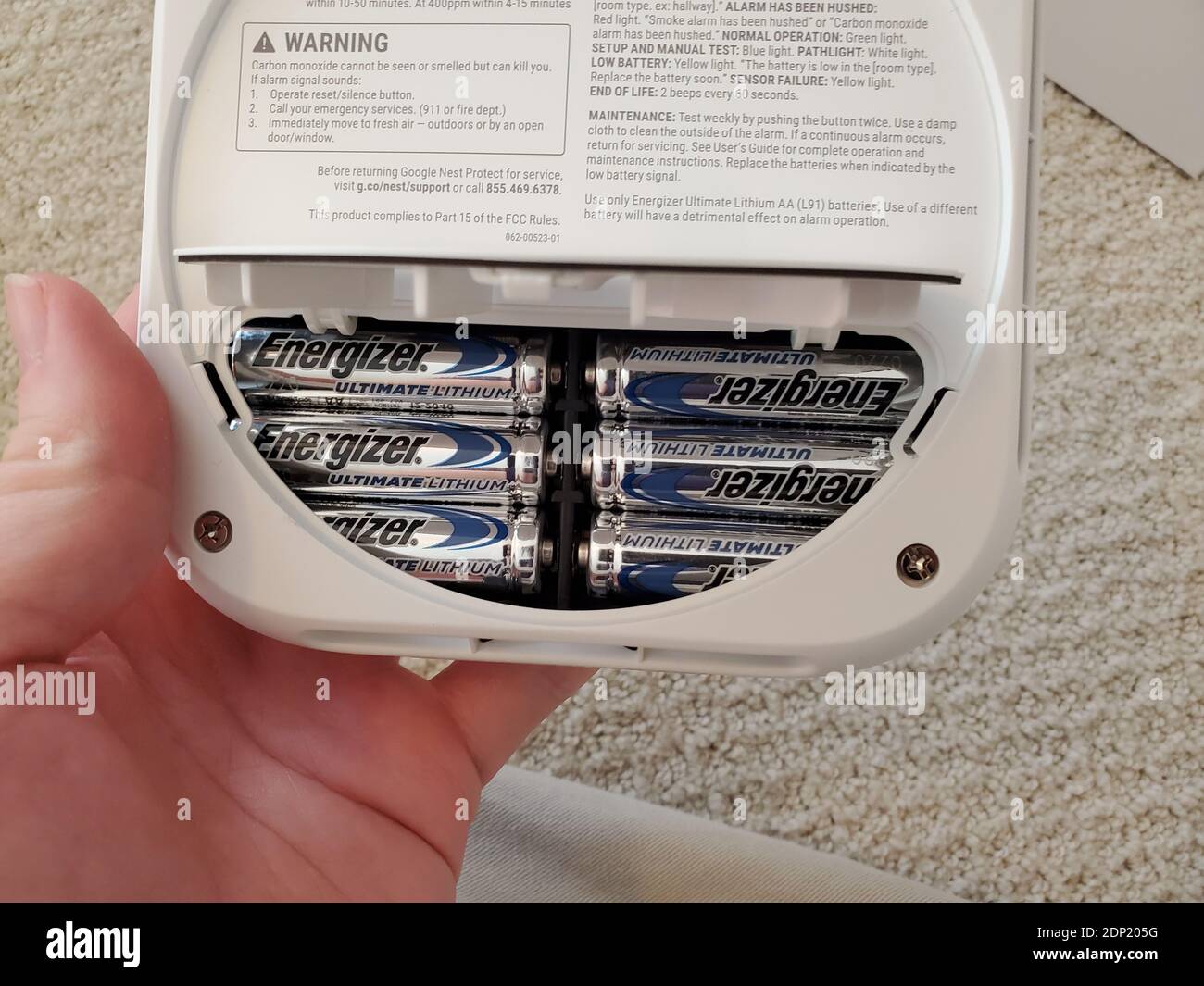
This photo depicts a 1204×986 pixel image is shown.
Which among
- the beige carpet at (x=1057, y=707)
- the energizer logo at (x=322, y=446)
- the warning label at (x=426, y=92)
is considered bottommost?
the beige carpet at (x=1057, y=707)

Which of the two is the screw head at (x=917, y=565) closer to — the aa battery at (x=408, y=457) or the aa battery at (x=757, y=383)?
the aa battery at (x=757, y=383)

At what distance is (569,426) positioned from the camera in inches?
28.7

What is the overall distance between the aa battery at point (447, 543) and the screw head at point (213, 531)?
61 millimetres

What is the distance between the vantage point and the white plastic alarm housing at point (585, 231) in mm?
640

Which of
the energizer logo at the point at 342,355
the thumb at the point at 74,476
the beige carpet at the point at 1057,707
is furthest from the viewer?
the beige carpet at the point at 1057,707

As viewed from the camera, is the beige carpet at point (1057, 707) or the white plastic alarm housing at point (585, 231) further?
the beige carpet at point (1057, 707)

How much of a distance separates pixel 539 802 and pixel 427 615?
43 centimetres

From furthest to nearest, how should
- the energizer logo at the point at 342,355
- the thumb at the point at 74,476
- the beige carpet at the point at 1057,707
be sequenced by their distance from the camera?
the beige carpet at the point at 1057,707, the energizer logo at the point at 342,355, the thumb at the point at 74,476

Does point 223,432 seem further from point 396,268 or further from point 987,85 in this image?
point 987,85

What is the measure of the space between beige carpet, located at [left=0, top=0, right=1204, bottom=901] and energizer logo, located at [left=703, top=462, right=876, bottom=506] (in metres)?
0.49

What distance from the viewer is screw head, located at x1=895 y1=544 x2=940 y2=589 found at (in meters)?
0.66

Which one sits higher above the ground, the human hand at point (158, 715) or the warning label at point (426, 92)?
the warning label at point (426, 92)

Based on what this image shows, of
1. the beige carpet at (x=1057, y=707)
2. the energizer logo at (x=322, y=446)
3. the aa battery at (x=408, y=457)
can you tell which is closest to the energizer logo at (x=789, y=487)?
the aa battery at (x=408, y=457)
